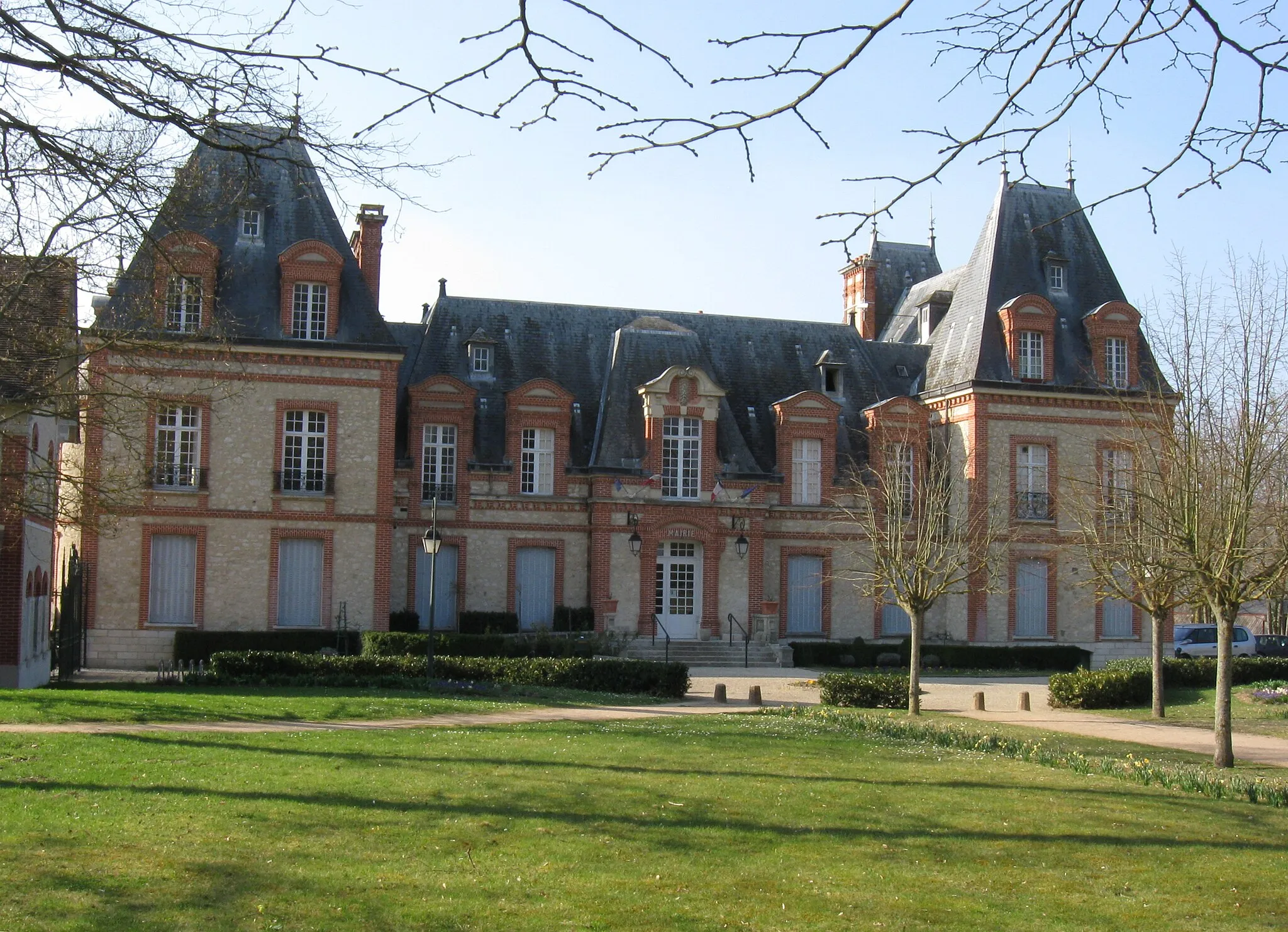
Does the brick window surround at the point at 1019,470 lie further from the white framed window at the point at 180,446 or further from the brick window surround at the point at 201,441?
the white framed window at the point at 180,446

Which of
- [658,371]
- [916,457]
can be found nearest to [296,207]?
[658,371]

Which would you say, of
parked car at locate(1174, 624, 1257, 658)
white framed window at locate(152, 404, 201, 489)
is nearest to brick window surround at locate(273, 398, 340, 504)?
white framed window at locate(152, 404, 201, 489)

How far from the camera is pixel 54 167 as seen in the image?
7586mm

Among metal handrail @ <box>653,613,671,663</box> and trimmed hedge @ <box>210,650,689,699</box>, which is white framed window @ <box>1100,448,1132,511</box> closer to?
trimmed hedge @ <box>210,650,689,699</box>

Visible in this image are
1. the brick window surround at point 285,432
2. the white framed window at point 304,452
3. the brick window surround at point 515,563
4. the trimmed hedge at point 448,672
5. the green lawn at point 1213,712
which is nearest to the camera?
the green lawn at point 1213,712

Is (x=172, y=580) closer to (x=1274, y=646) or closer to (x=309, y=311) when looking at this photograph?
(x=309, y=311)

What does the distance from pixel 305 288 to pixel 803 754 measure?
1878 centimetres

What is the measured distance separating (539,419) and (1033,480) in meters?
12.7

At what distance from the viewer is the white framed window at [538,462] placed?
3138 cm

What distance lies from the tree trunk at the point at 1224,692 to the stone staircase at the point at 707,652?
1511 cm

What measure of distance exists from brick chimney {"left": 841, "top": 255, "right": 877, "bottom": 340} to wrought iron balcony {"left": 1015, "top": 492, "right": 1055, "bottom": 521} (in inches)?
358

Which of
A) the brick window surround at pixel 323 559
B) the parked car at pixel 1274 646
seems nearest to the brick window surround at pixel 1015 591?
the parked car at pixel 1274 646

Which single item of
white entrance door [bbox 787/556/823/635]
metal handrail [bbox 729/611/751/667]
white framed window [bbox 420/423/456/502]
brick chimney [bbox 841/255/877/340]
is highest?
brick chimney [bbox 841/255/877/340]

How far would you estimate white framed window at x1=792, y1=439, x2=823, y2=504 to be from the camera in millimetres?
32875
